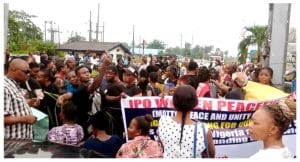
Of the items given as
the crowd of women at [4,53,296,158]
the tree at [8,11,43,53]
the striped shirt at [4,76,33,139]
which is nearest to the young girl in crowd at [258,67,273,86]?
the crowd of women at [4,53,296,158]

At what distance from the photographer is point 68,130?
421cm

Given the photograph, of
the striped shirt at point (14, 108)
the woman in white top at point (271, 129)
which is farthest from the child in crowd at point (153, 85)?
the woman in white top at point (271, 129)

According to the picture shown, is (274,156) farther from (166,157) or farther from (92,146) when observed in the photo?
(92,146)

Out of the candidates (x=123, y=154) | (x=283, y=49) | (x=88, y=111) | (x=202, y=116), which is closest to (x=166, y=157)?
(x=123, y=154)

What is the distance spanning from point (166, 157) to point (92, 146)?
0.80m

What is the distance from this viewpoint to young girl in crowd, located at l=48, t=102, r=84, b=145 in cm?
417

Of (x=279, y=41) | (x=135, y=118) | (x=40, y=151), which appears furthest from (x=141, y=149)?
(x=279, y=41)

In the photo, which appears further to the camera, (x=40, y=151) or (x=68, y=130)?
(x=68, y=130)

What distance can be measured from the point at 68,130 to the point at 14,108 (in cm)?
71

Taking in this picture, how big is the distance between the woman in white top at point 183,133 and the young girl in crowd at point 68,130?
1330 mm

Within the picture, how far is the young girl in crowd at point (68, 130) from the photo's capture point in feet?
13.7

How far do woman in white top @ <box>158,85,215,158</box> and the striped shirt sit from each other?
131cm

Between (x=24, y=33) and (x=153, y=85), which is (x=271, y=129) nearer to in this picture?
(x=153, y=85)

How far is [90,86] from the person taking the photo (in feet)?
17.2
